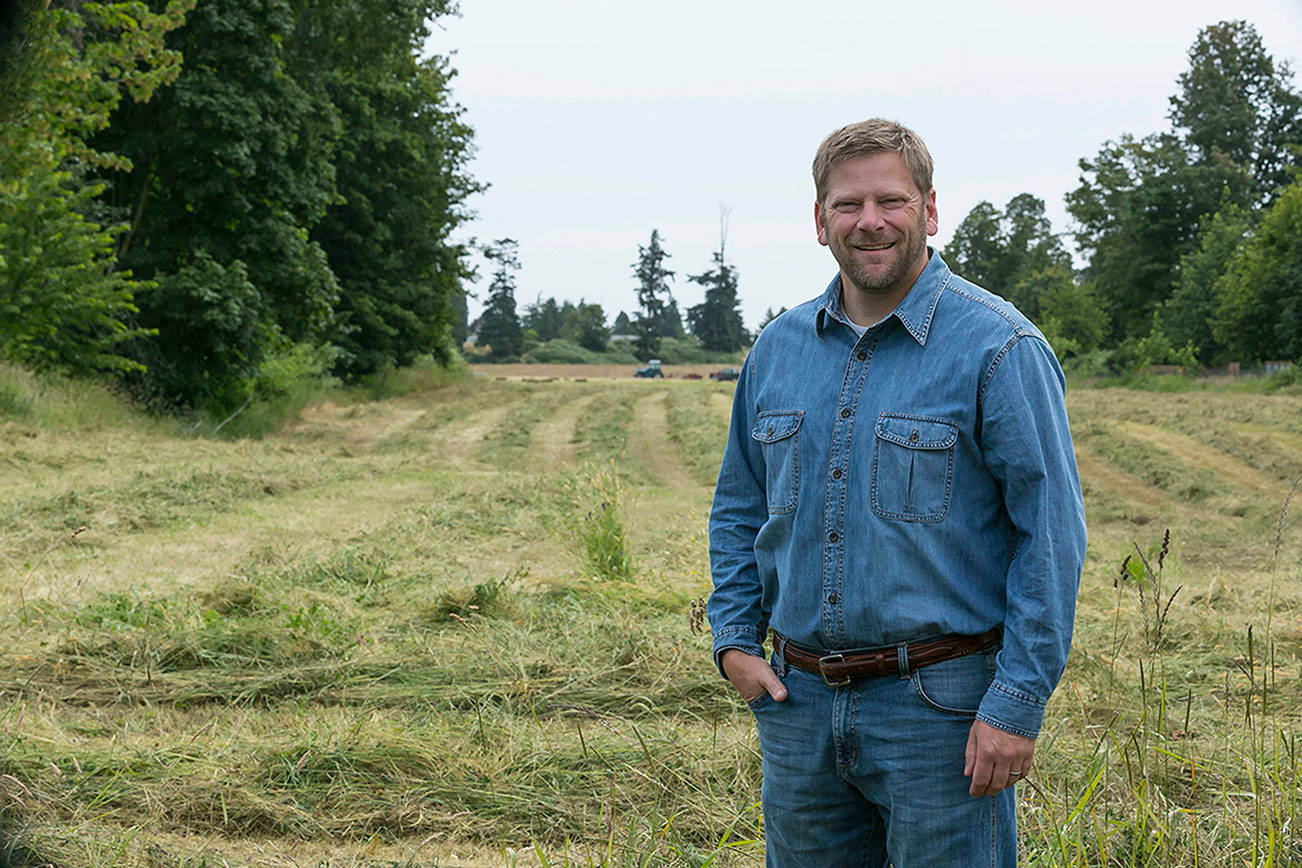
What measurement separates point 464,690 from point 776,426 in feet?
9.88

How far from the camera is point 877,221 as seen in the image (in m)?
2.17

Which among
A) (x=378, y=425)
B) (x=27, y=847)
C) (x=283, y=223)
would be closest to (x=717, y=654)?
(x=27, y=847)

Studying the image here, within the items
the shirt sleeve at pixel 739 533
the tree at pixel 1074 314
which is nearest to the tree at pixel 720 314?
the tree at pixel 1074 314

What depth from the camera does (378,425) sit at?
24156 mm

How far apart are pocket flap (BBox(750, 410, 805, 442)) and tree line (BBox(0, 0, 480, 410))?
376 inches

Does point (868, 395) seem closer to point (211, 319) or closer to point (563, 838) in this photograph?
point (563, 838)

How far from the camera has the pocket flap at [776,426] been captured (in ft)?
7.50

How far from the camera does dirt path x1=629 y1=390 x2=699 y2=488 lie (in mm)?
17562

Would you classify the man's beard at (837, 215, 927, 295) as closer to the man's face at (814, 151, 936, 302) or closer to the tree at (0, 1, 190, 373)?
the man's face at (814, 151, 936, 302)

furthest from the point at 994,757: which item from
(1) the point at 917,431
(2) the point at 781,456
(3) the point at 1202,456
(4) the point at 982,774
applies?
(3) the point at 1202,456

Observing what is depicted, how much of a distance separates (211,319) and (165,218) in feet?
9.04

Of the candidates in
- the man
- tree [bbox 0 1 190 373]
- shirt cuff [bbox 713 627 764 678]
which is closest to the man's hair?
the man

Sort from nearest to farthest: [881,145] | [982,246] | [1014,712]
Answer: [1014,712]
[881,145]
[982,246]

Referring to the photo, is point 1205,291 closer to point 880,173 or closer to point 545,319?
point 880,173
